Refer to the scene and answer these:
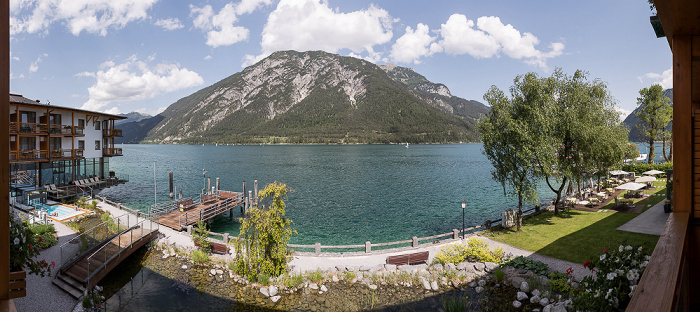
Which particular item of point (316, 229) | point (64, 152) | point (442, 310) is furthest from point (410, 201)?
point (64, 152)

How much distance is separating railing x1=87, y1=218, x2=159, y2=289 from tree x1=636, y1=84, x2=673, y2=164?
53.6m

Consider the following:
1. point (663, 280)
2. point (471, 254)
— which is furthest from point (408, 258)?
point (663, 280)

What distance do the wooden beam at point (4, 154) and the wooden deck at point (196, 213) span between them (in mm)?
23001

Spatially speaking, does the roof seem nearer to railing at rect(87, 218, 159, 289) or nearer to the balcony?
the balcony

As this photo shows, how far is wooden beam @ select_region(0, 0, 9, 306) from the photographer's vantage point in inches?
75.9

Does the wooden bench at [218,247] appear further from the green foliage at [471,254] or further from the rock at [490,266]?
the rock at [490,266]

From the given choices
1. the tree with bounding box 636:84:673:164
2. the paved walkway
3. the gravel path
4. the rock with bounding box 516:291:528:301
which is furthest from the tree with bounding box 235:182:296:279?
the tree with bounding box 636:84:673:164

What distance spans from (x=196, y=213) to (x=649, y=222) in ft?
104

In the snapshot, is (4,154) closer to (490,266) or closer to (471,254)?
(490,266)

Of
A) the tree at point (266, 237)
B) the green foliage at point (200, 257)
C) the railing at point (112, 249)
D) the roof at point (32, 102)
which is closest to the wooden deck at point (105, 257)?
the railing at point (112, 249)

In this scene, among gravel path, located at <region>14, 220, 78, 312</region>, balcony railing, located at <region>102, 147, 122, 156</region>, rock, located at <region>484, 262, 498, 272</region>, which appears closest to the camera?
gravel path, located at <region>14, 220, 78, 312</region>

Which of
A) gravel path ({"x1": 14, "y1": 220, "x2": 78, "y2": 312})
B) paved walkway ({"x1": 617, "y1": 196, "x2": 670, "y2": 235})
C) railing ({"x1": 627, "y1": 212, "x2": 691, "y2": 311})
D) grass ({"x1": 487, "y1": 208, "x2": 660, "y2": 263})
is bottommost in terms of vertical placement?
gravel path ({"x1": 14, "y1": 220, "x2": 78, "y2": 312})

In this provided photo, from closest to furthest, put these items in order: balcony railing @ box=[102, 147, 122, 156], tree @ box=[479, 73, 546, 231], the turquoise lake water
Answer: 1. tree @ box=[479, 73, 546, 231]
2. the turquoise lake water
3. balcony railing @ box=[102, 147, 122, 156]

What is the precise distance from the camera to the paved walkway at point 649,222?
1886 cm
